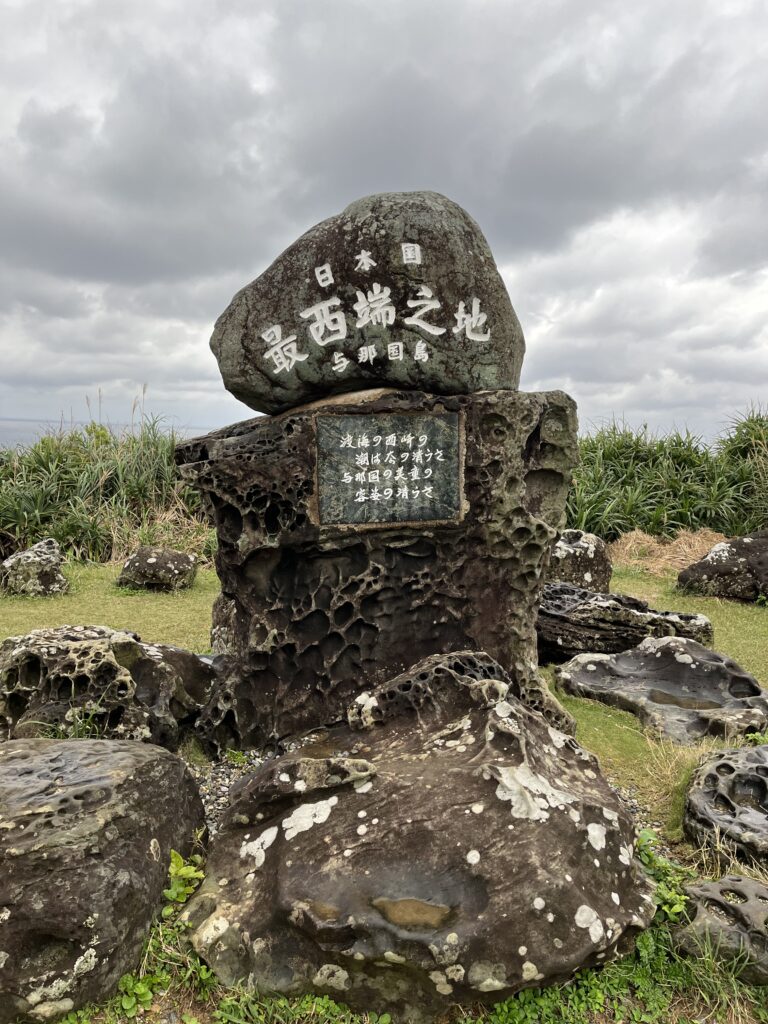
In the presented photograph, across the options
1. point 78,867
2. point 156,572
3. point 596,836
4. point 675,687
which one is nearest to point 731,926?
point 596,836

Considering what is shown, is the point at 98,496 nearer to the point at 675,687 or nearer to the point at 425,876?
the point at 675,687

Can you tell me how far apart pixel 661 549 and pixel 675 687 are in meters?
6.25

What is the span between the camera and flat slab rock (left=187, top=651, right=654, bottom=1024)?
230 cm

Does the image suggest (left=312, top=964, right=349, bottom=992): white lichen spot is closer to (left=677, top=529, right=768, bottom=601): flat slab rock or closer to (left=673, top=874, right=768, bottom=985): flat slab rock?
(left=673, top=874, right=768, bottom=985): flat slab rock

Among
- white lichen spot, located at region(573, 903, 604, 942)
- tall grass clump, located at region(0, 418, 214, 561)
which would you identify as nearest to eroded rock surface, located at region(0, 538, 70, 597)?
tall grass clump, located at region(0, 418, 214, 561)

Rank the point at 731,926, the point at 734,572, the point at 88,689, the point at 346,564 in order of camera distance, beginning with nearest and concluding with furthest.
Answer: the point at 731,926 → the point at 88,689 → the point at 346,564 → the point at 734,572

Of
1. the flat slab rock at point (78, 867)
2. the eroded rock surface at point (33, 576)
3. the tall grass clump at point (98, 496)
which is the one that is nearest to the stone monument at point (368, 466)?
the flat slab rock at point (78, 867)

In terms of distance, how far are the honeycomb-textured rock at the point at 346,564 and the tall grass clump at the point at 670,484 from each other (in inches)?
306

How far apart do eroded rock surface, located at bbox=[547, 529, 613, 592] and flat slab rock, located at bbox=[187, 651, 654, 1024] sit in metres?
5.16

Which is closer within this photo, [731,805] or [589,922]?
[589,922]

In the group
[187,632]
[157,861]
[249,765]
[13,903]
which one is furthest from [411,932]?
[187,632]

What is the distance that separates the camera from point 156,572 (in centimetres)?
872

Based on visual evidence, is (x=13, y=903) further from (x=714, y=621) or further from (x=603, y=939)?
(x=714, y=621)

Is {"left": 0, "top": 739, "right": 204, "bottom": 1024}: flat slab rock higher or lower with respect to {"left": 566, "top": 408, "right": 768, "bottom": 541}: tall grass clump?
lower
